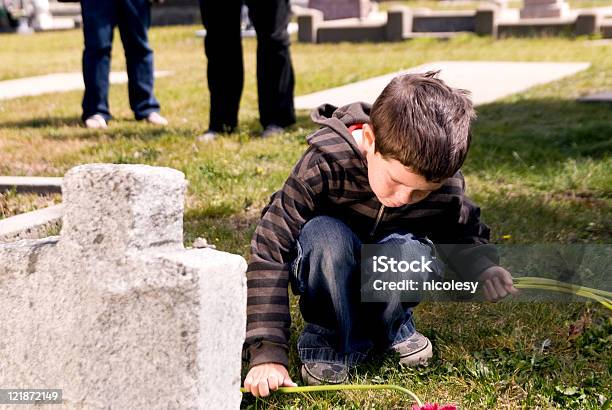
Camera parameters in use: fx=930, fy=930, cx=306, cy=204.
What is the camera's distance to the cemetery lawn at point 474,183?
2.59 meters

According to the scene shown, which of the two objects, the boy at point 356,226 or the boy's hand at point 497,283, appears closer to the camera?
the boy at point 356,226

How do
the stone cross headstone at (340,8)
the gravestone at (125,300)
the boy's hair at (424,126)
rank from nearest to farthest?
the gravestone at (125,300), the boy's hair at (424,126), the stone cross headstone at (340,8)

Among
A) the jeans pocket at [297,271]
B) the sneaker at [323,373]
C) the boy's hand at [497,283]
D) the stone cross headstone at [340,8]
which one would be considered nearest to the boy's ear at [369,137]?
the jeans pocket at [297,271]

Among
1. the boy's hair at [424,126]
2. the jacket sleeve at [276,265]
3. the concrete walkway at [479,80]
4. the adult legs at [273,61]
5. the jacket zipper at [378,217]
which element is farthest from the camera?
the concrete walkway at [479,80]

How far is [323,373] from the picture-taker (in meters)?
2.59

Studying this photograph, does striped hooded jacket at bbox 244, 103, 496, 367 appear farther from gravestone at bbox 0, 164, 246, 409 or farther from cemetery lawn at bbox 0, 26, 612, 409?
gravestone at bbox 0, 164, 246, 409

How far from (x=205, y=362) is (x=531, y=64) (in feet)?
30.0

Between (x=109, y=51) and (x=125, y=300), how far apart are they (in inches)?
200

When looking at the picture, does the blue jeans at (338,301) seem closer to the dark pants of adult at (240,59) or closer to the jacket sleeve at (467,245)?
the jacket sleeve at (467,245)

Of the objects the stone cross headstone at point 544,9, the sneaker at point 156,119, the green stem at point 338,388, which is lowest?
the stone cross headstone at point 544,9

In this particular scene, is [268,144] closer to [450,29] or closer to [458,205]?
[458,205]

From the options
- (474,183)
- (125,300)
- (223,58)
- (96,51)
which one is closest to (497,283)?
(125,300)

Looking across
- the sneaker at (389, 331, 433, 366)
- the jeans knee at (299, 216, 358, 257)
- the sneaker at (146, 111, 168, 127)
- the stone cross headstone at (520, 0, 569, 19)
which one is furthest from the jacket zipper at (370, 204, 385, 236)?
the stone cross headstone at (520, 0, 569, 19)

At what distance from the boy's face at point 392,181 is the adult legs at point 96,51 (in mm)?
4382
